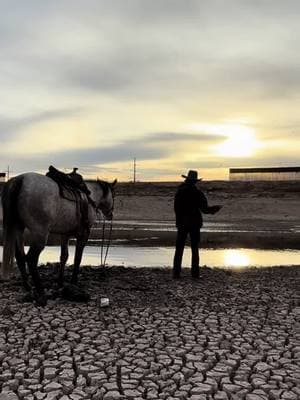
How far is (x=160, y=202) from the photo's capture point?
49156 mm

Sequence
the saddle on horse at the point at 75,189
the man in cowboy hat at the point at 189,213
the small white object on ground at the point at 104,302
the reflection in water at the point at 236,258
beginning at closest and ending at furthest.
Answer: the small white object on ground at the point at 104,302 → the saddle on horse at the point at 75,189 → the man in cowboy hat at the point at 189,213 → the reflection in water at the point at 236,258

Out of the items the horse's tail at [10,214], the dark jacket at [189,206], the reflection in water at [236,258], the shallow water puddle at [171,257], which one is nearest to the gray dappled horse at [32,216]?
the horse's tail at [10,214]

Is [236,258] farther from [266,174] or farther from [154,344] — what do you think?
[266,174]

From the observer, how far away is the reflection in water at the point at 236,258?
51.8ft

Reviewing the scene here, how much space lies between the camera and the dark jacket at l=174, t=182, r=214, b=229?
11.5 meters

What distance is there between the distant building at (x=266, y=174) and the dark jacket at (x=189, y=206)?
70.2 meters

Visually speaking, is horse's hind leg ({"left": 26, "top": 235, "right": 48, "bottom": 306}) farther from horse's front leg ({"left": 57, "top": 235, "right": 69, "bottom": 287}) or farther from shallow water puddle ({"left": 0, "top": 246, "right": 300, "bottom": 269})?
shallow water puddle ({"left": 0, "top": 246, "right": 300, "bottom": 269})

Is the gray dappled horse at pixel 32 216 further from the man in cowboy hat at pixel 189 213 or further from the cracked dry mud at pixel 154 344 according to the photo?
the man in cowboy hat at pixel 189 213

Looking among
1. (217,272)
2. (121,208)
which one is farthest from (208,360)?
(121,208)

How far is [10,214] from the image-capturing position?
870 centimetres

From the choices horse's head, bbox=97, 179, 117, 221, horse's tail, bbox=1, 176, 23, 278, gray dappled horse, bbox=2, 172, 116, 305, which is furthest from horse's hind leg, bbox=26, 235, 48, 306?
horse's head, bbox=97, 179, 117, 221

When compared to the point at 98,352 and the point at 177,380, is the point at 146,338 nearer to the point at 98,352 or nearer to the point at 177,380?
the point at 98,352

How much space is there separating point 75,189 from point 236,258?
9.26m

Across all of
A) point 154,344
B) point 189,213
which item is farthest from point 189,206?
point 154,344
